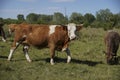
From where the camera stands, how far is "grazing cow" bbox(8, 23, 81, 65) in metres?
10.6

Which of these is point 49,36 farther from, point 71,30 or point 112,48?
point 112,48

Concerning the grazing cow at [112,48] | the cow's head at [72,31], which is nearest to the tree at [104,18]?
the grazing cow at [112,48]

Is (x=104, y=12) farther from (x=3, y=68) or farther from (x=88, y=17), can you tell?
(x=3, y=68)

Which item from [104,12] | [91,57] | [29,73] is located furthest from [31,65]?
[104,12]

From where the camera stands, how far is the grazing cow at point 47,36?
34.8 feet

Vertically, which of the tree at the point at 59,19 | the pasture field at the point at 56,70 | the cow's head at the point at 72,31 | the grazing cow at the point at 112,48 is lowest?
the pasture field at the point at 56,70

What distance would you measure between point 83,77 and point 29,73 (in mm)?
1738

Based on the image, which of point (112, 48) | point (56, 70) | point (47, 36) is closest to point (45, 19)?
point (112, 48)

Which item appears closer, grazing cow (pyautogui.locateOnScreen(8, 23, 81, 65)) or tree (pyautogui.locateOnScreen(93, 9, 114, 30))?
grazing cow (pyautogui.locateOnScreen(8, 23, 81, 65))

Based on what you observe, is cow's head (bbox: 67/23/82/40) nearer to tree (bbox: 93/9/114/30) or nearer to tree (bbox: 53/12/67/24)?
tree (bbox: 53/12/67/24)

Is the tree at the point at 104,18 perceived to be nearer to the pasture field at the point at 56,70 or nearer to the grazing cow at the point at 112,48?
the grazing cow at the point at 112,48

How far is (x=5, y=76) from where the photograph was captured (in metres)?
8.30

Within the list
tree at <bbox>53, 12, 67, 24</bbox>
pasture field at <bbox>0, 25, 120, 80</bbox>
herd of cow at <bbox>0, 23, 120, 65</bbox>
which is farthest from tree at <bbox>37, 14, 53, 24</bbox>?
herd of cow at <bbox>0, 23, 120, 65</bbox>

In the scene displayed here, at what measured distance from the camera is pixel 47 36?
10.6 metres
